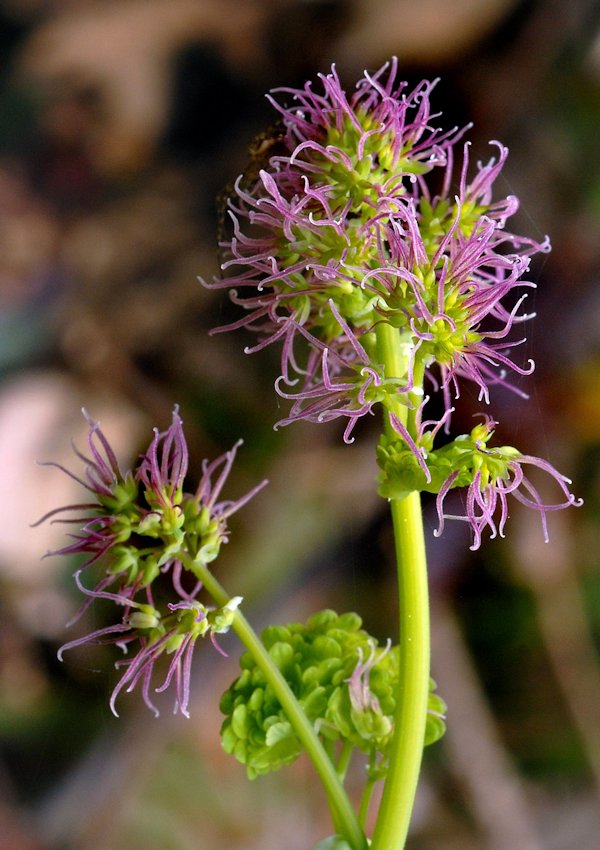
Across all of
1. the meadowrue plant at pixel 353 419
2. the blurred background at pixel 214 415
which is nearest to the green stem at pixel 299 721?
the meadowrue plant at pixel 353 419

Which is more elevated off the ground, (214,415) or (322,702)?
(214,415)

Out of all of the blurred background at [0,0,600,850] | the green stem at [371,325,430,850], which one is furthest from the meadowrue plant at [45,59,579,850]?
the blurred background at [0,0,600,850]

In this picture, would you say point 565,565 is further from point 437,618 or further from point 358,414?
point 358,414

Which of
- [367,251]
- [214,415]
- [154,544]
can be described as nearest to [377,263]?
[367,251]

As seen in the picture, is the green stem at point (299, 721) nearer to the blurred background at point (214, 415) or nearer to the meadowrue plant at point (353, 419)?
the meadowrue plant at point (353, 419)

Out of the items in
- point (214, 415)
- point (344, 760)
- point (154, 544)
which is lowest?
point (344, 760)

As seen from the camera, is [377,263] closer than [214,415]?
Yes

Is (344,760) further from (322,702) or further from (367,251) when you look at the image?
(367,251)
